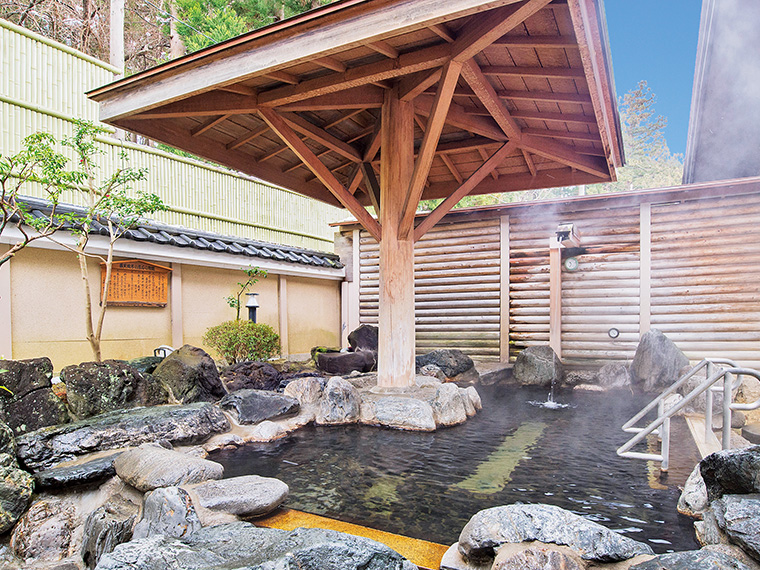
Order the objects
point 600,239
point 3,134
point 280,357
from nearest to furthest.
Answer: point 3,134, point 600,239, point 280,357

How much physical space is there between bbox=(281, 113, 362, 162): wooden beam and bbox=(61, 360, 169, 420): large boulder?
3.35 metres

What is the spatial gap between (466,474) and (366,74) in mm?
3661

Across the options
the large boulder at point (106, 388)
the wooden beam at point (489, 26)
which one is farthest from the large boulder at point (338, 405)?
the wooden beam at point (489, 26)

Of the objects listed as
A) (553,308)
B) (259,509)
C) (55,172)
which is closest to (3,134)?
(55,172)

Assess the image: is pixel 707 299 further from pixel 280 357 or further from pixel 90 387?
pixel 90 387

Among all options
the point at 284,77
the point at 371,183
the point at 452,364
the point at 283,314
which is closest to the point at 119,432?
the point at 284,77

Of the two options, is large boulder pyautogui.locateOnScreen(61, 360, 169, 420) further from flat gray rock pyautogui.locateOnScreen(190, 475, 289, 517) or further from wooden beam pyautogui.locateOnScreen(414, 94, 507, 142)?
wooden beam pyautogui.locateOnScreen(414, 94, 507, 142)

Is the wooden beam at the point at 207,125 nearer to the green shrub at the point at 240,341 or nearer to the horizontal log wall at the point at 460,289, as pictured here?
the green shrub at the point at 240,341

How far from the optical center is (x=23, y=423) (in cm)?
395

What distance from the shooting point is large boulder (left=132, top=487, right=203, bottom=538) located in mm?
2752

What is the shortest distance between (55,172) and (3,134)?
3754mm

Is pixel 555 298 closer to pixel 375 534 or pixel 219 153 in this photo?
pixel 219 153

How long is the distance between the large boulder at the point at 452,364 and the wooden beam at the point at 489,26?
545 cm

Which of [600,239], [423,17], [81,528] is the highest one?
[423,17]
